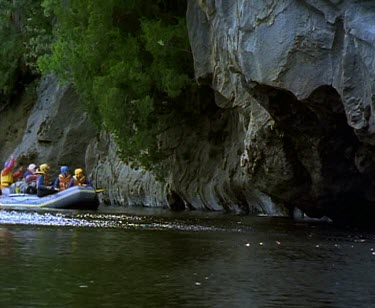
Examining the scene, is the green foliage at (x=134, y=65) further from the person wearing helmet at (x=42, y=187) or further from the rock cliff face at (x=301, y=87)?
the person wearing helmet at (x=42, y=187)

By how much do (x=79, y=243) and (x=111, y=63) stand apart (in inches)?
691

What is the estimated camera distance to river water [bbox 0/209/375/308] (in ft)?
33.4

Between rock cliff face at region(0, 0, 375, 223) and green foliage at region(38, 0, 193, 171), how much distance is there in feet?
6.70

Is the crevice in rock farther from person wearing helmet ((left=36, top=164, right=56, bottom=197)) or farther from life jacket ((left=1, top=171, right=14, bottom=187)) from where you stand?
life jacket ((left=1, top=171, right=14, bottom=187))

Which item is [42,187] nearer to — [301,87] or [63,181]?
[63,181]

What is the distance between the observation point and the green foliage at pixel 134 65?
32.5m

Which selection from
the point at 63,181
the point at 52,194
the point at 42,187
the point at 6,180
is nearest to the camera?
the point at 52,194

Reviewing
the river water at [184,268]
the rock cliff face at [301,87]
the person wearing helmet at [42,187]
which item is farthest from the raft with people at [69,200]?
the river water at [184,268]

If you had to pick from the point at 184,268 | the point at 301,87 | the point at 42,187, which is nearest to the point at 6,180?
the point at 42,187

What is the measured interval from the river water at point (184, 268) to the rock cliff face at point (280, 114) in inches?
119

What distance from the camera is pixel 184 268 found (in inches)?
518

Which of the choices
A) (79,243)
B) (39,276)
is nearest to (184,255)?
(79,243)

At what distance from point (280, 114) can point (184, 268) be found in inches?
458

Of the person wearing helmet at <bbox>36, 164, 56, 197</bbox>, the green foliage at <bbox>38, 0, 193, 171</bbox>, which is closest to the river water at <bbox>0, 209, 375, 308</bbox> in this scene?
the green foliage at <bbox>38, 0, 193, 171</bbox>
